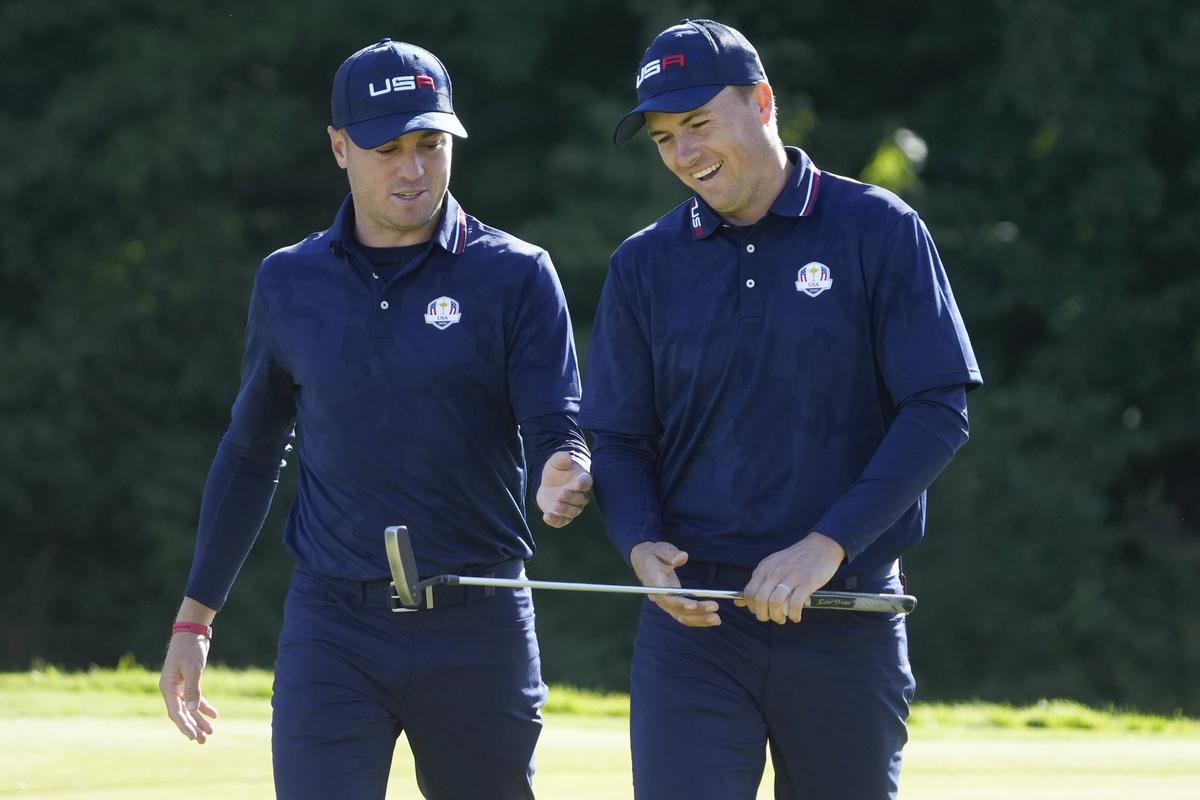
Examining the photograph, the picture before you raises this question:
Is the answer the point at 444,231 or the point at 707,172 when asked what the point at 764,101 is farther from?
the point at 444,231

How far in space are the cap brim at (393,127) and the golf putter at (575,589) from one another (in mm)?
846

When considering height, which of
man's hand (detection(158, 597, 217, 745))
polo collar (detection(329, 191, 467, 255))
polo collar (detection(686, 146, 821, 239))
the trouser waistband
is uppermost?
polo collar (detection(686, 146, 821, 239))

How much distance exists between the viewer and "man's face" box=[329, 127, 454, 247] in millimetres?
4051

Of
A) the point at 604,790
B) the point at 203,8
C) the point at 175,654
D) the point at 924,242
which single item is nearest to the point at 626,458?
the point at 924,242

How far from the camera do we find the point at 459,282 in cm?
406

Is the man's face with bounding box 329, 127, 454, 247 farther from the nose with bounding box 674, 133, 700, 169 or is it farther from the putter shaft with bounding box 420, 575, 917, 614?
the putter shaft with bounding box 420, 575, 917, 614

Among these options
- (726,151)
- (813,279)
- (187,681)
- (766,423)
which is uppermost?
(726,151)

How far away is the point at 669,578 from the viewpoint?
354cm

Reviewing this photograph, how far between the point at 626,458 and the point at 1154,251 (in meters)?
14.0

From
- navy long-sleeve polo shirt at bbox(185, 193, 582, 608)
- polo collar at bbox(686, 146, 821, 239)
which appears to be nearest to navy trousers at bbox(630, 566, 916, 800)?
navy long-sleeve polo shirt at bbox(185, 193, 582, 608)

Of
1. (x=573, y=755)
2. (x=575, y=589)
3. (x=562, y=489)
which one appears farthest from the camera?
(x=573, y=755)

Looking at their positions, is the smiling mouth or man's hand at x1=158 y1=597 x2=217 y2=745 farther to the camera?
man's hand at x1=158 y1=597 x2=217 y2=745

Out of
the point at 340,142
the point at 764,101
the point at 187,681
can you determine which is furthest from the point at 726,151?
the point at 187,681

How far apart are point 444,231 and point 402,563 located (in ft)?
2.74
